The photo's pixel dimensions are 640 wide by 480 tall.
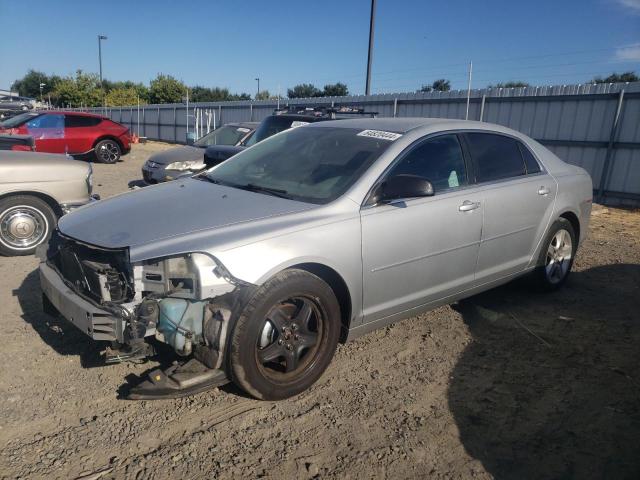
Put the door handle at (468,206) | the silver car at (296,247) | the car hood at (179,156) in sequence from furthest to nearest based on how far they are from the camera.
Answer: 1. the car hood at (179,156)
2. the door handle at (468,206)
3. the silver car at (296,247)

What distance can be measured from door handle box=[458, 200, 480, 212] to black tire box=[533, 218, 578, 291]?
3.99ft

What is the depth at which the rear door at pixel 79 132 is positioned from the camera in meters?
15.0

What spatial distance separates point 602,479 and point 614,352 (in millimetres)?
1667

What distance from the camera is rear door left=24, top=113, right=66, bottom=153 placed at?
14320 millimetres

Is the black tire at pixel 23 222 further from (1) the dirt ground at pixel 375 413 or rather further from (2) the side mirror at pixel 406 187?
(2) the side mirror at pixel 406 187

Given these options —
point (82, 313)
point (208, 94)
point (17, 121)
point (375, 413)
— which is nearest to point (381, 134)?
point (375, 413)

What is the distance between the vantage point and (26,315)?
414 cm

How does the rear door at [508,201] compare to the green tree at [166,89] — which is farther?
the green tree at [166,89]

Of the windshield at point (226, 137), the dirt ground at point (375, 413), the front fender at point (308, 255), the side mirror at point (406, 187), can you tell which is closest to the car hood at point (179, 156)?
the windshield at point (226, 137)

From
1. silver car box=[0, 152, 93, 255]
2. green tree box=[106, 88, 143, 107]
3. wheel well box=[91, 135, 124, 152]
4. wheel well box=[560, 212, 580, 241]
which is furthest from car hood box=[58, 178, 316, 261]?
green tree box=[106, 88, 143, 107]

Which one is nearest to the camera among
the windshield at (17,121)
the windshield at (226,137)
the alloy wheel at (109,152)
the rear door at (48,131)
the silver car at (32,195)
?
the silver car at (32,195)

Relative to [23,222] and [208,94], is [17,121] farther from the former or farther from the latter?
[208,94]

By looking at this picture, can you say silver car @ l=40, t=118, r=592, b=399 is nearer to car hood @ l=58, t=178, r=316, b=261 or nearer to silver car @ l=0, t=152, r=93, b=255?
car hood @ l=58, t=178, r=316, b=261

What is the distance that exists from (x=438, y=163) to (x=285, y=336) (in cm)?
181
